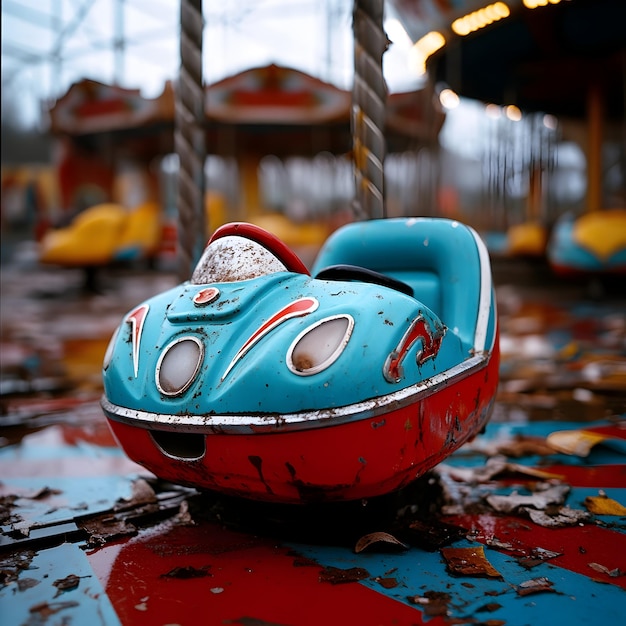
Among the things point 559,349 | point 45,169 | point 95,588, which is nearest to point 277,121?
point 559,349

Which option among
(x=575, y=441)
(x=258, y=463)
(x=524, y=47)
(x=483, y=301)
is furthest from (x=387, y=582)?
(x=524, y=47)

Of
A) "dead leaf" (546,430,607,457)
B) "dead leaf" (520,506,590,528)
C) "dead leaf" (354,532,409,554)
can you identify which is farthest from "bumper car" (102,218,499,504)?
"dead leaf" (546,430,607,457)

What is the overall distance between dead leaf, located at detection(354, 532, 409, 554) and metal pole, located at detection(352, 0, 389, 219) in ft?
4.59

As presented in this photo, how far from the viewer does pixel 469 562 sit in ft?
4.49

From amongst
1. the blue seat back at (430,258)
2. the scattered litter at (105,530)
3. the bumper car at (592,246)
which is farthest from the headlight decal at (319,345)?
the bumper car at (592,246)

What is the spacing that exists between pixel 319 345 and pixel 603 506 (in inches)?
36.2

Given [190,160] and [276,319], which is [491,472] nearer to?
[276,319]

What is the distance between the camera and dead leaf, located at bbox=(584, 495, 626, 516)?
5.49 ft

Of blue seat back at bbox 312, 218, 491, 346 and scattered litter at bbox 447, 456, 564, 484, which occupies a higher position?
blue seat back at bbox 312, 218, 491, 346

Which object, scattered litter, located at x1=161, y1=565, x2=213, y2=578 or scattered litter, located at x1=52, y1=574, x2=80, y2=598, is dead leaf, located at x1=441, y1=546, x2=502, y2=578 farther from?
scattered litter, located at x1=52, y1=574, x2=80, y2=598

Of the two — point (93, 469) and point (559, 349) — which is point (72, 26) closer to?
point (559, 349)

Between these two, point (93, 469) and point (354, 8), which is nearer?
point (93, 469)

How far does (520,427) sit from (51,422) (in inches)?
73.0

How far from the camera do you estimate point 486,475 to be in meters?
2.01
